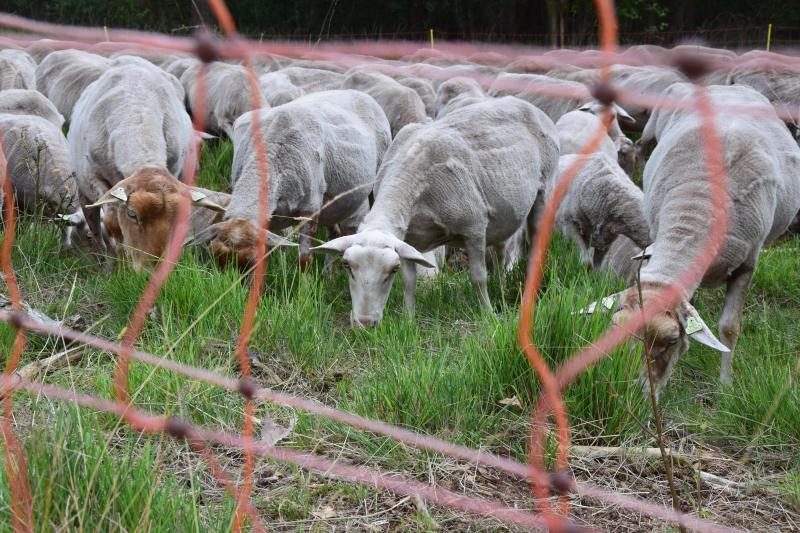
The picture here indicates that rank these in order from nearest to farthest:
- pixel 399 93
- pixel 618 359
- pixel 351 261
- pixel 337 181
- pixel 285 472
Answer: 1. pixel 285 472
2. pixel 618 359
3. pixel 351 261
4. pixel 337 181
5. pixel 399 93

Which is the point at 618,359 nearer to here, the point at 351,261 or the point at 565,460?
the point at 565,460

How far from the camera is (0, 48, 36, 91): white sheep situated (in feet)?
32.8

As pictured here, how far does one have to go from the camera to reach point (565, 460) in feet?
9.53

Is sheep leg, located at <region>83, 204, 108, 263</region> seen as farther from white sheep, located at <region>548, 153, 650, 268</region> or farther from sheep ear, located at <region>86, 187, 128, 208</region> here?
white sheep, located at <region>548, 153, 650, 268</region>

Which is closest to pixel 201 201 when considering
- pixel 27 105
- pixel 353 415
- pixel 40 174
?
pixel 40 174

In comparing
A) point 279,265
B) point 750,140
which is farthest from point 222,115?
point 750,140

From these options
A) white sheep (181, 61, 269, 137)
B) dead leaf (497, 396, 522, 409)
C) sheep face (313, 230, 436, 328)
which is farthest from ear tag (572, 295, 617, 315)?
white sheep (181, 61, 269, 137)

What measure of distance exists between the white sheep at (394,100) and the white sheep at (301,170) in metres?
1.74

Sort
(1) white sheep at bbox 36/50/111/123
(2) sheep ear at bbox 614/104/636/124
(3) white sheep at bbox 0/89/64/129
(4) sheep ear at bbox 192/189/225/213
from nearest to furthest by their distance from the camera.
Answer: (4) sheep ear at bbox 192/189/225/213, (3) white sheep at bbox 0/89/64/129, (2) sheep ear at bbox 614/104/636/124, (1) white sheep at bbox 36/50/111/123

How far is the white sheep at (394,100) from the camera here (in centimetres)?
891

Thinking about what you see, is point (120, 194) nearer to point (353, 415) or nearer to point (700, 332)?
point (353, 415)

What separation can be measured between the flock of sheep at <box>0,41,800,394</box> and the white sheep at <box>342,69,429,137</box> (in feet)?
2.22

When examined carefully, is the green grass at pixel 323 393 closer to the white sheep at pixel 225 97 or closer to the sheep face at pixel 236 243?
the sheep face at pixel 236 243

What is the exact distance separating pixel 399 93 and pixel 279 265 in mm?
4121
